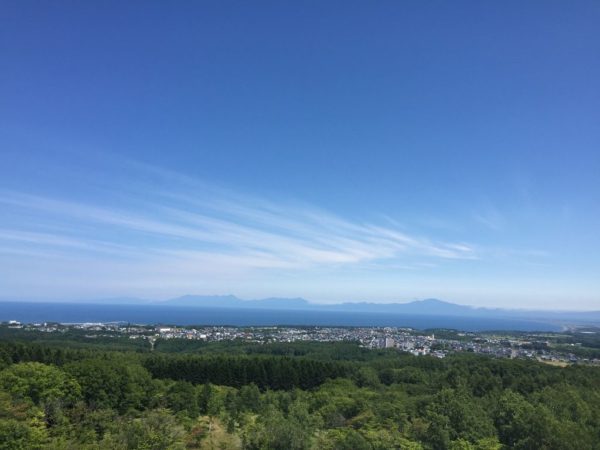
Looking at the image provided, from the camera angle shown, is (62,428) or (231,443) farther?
(231,443)

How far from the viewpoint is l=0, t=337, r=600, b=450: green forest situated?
48.8ft

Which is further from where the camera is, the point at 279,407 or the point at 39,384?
the point at 279,407

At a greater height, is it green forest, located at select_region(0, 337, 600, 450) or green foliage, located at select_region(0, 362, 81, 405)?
green foliage, located at select_region(0, 362, 81, 405)

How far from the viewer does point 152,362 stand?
119 ft

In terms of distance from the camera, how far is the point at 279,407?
2378cm

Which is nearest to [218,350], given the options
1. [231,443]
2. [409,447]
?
[231,443]

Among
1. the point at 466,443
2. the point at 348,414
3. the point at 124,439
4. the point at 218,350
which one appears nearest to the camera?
the point at 124,439

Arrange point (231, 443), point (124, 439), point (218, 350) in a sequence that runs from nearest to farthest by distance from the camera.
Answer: point (124, 439), point (231, 443), point (218, 350)

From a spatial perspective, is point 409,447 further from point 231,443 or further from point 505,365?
point 505,365

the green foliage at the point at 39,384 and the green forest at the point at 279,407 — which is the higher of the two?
the green foliage at the point at 39,384

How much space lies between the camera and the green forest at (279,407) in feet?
48.8

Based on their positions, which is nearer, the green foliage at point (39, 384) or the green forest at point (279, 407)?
the green forest at point (279, 407)

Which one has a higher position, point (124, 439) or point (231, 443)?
point (124, 439)

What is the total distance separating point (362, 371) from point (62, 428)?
1089 inches
